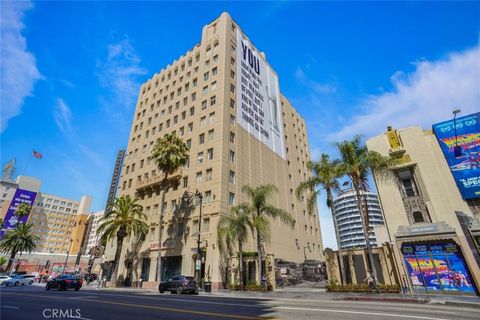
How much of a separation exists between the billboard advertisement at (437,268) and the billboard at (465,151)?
5803 millimetres

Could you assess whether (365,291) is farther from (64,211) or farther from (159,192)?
(64,211)

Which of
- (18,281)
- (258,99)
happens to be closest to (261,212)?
(258,99)

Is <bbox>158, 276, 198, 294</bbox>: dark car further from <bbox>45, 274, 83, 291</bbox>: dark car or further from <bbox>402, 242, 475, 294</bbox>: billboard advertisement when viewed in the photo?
<bbox>402, 242, 475, 294</bbox>: billboard advertisement

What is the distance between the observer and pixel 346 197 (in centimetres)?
14425

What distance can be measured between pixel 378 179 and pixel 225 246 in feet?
64.4

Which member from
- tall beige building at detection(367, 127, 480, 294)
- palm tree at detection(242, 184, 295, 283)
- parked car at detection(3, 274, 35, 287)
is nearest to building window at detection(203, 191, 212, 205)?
palm tree at detection(242, 184, 295, 283)

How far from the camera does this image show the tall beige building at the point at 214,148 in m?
35.9

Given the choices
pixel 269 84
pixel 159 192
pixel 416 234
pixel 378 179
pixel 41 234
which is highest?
pixel 269 84

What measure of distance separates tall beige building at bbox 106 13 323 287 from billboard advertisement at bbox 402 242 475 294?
1961 centimetres

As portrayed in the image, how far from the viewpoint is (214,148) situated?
125ft

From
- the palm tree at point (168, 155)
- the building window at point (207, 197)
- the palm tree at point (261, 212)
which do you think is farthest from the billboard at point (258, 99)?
the palm tree at point (261, 212)

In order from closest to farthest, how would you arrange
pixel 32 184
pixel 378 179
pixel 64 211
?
pixel 378 179, pixel 32 184, pixel 64 211

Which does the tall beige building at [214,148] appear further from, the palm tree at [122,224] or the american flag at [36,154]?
the american flag at [36,154]

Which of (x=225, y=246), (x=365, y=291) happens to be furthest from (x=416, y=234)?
(x=225, y=246)
